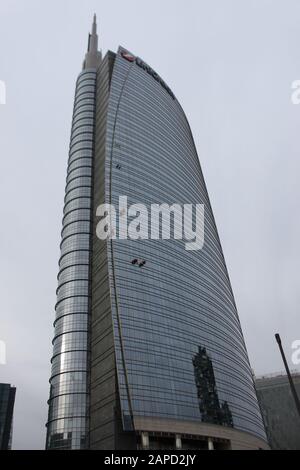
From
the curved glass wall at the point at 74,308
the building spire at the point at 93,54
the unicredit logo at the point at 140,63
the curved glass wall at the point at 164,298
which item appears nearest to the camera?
the curved glass wall at the point at 164,298

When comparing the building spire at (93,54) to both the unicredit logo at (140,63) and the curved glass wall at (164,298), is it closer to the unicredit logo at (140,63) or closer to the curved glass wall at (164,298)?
the unicredit logo at (140,63)

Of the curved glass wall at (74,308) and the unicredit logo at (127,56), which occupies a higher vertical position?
the unicredit logo at (127,56)

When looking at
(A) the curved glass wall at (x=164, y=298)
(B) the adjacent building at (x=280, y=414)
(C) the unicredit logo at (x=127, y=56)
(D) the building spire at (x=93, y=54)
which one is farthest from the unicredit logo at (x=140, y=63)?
(B) the adjacent building at (x=280, y=414)

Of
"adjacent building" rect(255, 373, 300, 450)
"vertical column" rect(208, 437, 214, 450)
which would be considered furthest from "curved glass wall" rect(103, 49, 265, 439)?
"adjacent building" rect(255, 373, 300, 450)

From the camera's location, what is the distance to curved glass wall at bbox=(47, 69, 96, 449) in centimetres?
9795

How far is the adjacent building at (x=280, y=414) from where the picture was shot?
176 meters

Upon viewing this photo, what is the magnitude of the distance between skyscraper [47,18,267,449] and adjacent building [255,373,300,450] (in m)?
48.8

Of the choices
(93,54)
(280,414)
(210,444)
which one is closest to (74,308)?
(210,444)

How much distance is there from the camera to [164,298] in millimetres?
112938

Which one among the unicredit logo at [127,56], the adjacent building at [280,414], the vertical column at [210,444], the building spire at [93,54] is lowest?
the vertical column at [210,444]

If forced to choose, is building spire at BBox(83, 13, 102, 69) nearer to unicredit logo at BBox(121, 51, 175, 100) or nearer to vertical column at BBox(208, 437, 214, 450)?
unicredit logo at BBox(121, 51, 175, 100)

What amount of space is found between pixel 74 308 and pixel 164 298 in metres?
24.6

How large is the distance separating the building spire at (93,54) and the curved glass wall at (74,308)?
3001 cm
